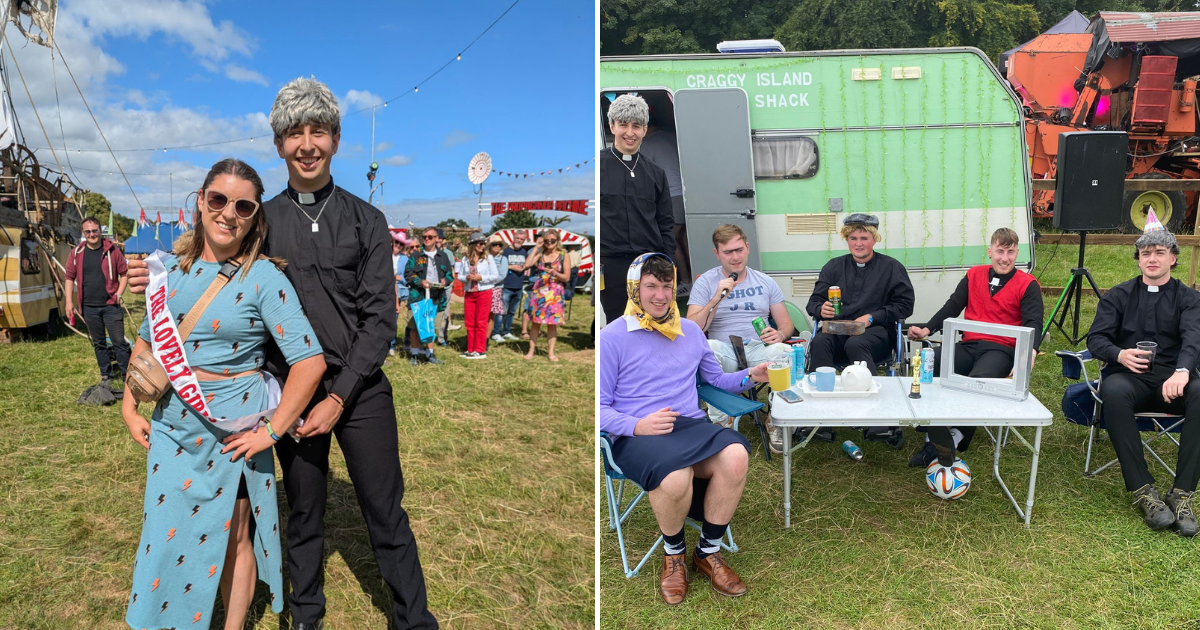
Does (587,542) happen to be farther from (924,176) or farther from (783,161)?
(924,176)

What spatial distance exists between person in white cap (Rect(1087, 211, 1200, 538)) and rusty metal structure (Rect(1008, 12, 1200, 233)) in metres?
7.00

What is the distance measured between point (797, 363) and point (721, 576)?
3.75 ft

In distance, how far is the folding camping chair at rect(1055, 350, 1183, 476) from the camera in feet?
12.0

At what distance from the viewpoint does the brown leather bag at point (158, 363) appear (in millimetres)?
1899

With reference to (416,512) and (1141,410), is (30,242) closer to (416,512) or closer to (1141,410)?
(416,512)

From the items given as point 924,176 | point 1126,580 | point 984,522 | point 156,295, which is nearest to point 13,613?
point 156,295

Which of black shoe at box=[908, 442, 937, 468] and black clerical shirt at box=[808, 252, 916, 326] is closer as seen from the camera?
black shoe at box=[908, 442, 937, 468]

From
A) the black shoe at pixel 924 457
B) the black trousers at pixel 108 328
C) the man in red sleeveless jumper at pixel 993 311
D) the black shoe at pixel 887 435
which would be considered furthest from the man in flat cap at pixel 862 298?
the black trousers at pixel 108 328

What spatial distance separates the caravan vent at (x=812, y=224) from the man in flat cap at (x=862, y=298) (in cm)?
163

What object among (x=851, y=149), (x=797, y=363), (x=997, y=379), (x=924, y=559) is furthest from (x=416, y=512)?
(x=851, y=149)

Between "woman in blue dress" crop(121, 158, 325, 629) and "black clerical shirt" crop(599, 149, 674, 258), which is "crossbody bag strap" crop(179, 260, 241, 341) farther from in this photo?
"black clerical shirt" crop(599, 149, 674, 258)

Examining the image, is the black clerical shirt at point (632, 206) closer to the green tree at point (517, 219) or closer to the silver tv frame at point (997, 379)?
the silver tv frame at point (997, 379)

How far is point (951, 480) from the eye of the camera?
3541 millimetres

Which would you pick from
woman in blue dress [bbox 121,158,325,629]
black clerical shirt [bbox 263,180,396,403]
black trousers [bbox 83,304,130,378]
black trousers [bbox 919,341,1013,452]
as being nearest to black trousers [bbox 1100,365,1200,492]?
black trousers [bbox 919,341,1013,452]
